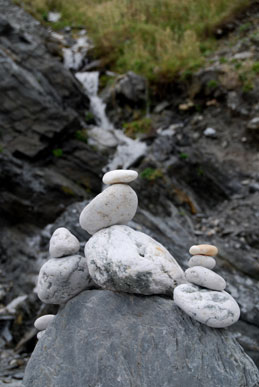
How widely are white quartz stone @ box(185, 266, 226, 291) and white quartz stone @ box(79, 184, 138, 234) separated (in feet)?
2.59

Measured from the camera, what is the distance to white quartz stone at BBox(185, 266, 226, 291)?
278 cm

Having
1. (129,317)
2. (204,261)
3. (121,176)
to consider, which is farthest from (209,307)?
(121,176)

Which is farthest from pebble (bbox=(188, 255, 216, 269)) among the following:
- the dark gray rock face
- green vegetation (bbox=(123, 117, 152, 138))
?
green vegetation (bbox=(123, 117, 152, 138))

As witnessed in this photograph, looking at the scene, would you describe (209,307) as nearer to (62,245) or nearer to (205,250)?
(205,250)

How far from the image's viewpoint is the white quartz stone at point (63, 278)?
3027 mm

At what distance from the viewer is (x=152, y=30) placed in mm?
11609

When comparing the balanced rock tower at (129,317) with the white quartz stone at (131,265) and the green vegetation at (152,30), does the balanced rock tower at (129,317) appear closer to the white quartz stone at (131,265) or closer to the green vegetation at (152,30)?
the white quartz stone at (131,265)

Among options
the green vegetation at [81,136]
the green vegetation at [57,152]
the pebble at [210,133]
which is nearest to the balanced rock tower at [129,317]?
the green vegetation at [57,152]

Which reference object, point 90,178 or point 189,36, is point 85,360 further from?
point 189,36


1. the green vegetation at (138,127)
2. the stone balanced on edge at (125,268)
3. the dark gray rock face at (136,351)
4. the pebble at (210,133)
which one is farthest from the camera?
the green vegetation at (138,127)

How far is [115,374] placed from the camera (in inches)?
101

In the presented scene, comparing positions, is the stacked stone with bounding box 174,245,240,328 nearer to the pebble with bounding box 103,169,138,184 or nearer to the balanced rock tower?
the balanced rock tower

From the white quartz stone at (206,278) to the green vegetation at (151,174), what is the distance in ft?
15.1

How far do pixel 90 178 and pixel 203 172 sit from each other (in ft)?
8.45
